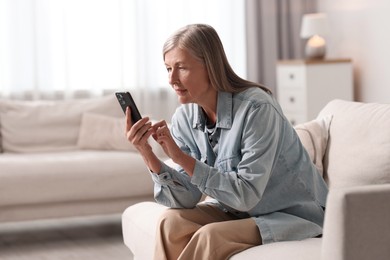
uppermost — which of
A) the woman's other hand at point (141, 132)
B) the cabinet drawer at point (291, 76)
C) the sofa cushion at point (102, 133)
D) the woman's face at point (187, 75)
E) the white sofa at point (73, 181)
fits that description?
the woman's face at point (187, 75)

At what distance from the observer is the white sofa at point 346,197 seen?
1956 mm

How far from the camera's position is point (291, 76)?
654cm

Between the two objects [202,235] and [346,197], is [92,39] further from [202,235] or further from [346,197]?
[346,197]

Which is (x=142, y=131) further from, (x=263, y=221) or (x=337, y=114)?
(x=337, y=114)

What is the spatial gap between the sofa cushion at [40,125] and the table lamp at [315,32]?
2.05 metres

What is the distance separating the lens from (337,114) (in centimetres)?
305


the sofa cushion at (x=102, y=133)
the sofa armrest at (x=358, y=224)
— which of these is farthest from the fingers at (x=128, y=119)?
the sofa cushion at (x=102, y=133)

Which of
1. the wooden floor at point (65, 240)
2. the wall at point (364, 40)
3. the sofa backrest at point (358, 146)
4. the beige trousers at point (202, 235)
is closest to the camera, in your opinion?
the beige trousers at point (202, 235)

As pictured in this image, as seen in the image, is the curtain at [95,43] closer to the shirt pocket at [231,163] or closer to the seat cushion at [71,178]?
the seat cushion at [71,178]

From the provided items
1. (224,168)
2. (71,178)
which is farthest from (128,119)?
(71,178)

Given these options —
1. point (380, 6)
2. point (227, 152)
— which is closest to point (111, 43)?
point (380, 6)

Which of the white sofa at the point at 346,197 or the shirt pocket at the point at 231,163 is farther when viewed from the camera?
the shirt pocket at the point at 231,163

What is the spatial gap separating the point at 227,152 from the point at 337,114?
0.75 m

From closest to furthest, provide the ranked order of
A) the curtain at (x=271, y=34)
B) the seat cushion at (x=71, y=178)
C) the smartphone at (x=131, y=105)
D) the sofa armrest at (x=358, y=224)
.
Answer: the sofa armrest at (x=358, y=224), the smartphone at (x=131, y=105), the seat cushion at (x=71, y=178), the curtain at (x=271, y=34)
